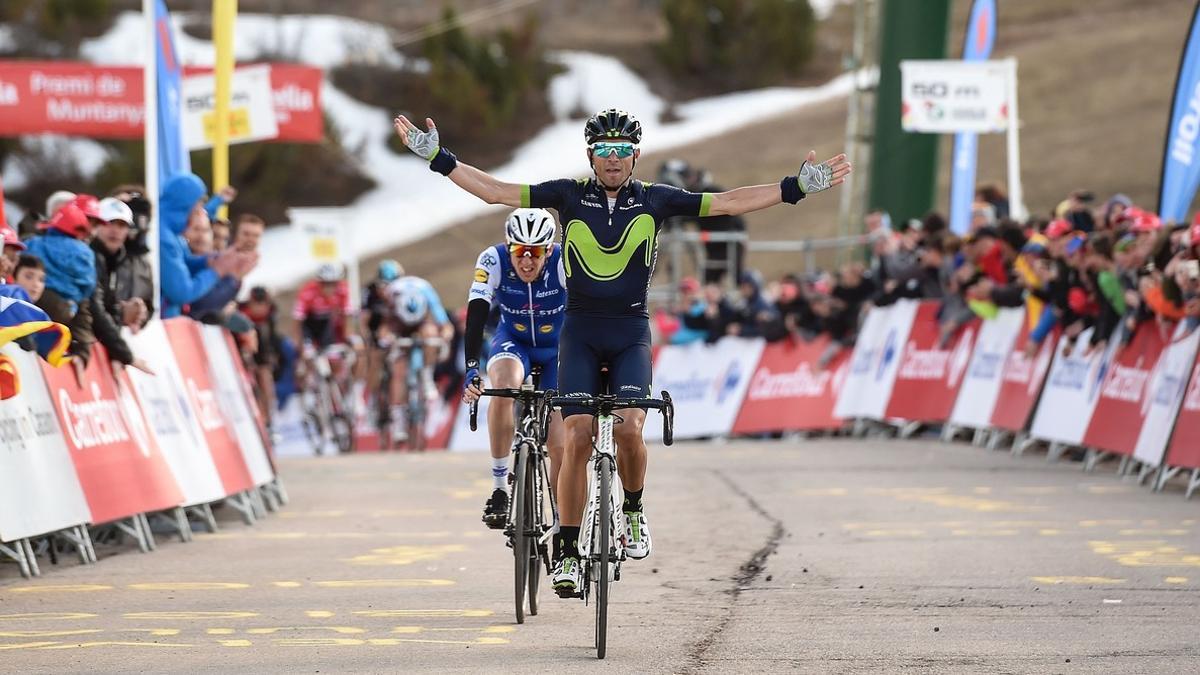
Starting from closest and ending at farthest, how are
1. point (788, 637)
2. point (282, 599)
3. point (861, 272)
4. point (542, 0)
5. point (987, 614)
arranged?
point (788, 637) < point (987, 614) < point (282, 599) < point (861, 272) < point (542, 0)

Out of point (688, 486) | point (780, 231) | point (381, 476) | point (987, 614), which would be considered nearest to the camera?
point (987, 614)

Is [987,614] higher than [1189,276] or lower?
lower

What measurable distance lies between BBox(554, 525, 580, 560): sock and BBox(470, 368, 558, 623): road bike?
0.23 meters

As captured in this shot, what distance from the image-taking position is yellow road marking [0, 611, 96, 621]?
9945 mm

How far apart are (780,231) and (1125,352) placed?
98.3 ft

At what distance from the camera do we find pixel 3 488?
11383mm

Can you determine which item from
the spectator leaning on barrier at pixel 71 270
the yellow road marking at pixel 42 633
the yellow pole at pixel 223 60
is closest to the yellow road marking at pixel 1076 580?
→ the yellow road marking at pixel 42 633

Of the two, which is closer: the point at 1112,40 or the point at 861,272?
the point at 861,272

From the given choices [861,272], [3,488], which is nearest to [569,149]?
[861,272]

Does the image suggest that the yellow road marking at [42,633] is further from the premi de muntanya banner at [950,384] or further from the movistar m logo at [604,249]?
the premi de muntanya banner at [950,384]

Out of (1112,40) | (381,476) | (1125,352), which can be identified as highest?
(1112,40)

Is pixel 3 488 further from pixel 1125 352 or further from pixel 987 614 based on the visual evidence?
pixel 1125 352

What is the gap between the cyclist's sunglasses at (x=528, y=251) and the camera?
1160cm

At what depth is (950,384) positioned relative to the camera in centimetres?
2295
